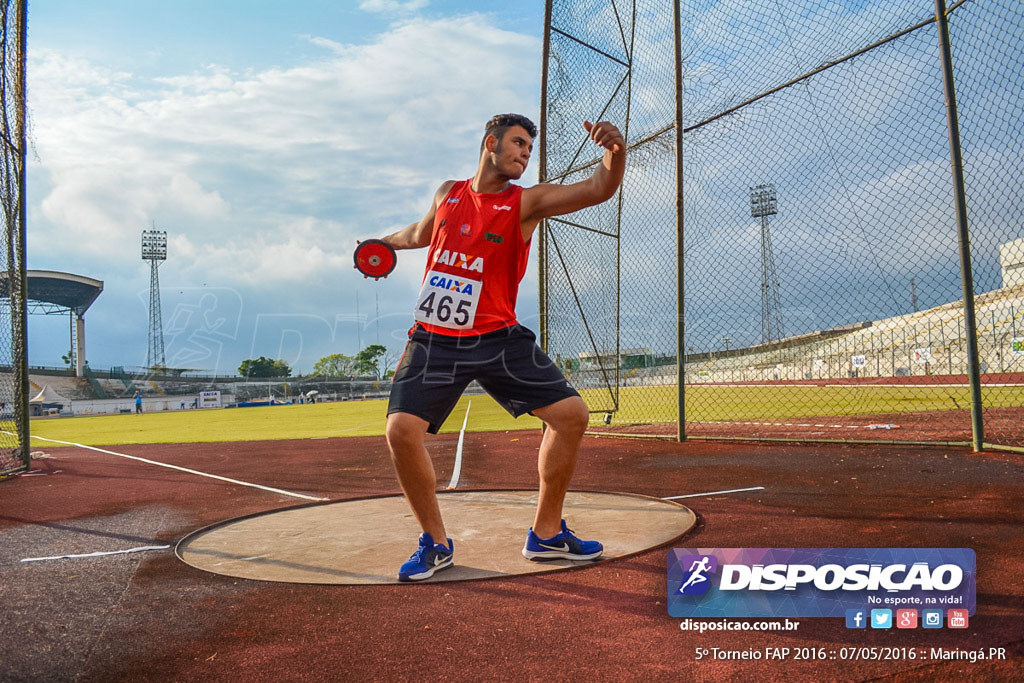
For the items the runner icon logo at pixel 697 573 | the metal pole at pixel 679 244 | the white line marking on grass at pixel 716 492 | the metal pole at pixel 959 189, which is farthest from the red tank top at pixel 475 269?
the metal pole at pixel 679 244

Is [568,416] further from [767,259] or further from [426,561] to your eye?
[767,259]

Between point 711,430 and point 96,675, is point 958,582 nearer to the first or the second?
point 96,675

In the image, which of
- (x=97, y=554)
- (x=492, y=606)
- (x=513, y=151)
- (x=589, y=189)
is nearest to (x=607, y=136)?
(x=589, y=189)

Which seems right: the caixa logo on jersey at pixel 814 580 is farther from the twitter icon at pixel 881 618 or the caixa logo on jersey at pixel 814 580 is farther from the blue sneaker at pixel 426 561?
the blue sneaker at pixel 426 561

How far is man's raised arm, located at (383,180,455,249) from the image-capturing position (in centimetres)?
385

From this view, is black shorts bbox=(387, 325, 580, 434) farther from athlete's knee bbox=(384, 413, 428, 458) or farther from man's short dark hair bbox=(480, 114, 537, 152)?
man's short dark hair bbox=(480, 114, 537, 152)

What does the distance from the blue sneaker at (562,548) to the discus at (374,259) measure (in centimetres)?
167

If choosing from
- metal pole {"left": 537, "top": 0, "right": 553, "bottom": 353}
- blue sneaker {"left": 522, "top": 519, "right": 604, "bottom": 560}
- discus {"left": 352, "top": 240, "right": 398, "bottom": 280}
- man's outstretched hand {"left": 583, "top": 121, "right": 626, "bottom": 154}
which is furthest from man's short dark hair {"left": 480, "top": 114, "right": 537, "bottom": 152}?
metal pole {"left": 537, "top": 0, "right": 553, "bottom": 353}

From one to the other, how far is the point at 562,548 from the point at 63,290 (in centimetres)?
7656

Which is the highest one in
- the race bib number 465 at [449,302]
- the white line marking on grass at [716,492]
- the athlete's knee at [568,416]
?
the race bib number 465 at [449,302]

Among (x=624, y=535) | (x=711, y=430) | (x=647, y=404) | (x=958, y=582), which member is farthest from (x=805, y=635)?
(x=647, y=404)

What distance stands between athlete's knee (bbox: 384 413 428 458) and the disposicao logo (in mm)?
1297

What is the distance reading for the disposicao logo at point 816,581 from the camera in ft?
8.35

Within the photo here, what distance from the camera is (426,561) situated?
3.28 m
